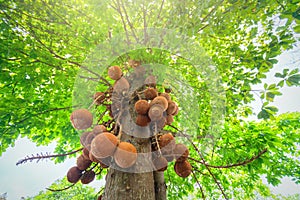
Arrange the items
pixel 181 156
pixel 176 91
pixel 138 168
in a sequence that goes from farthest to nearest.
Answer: pixel 176 91 < pixel 181 156 < pixel 138 168

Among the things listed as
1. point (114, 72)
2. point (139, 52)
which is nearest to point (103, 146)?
point (114, 72)

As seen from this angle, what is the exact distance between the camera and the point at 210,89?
2418 millimetres

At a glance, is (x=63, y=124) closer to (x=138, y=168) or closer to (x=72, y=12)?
(x=72, y=12)

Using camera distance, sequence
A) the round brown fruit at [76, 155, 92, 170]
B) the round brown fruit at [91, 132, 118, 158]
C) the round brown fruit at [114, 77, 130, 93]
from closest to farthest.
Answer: the round brown fruit at [91, 132, 118, 158]
the round brown fruit at [76, 155, 92, 170]
the round brown fruit at [114, 77, 130, 93]

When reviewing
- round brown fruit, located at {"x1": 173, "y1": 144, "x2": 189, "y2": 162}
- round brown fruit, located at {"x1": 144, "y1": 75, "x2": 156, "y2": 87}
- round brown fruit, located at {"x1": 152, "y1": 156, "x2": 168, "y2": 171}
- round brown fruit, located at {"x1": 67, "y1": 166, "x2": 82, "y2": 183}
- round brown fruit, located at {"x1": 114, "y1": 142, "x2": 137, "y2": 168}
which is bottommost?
round brown fruit, located at {"x1": 67, "y1": 166, "x2": 82, "y2": 183}

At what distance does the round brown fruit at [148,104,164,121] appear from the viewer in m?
1.27

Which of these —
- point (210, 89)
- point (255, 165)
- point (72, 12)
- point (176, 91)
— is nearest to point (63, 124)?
point (72, 12)

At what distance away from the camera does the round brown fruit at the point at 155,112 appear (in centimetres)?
127

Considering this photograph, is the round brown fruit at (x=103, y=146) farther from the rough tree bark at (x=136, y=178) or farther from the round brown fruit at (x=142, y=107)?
the round brown fruit at (x=142, y=107)

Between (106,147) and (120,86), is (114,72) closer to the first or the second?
(120,86)

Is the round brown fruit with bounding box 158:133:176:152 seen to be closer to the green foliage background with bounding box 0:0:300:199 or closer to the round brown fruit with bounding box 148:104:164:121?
the round brown fruit with bounding box 148:104:164:121

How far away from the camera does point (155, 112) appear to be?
1.27 m

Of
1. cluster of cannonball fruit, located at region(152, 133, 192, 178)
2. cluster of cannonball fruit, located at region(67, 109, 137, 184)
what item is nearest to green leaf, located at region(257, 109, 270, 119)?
cluster of cannonball fruit, located at region(152, 133, 192, 178)

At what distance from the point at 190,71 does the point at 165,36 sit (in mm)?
1095
